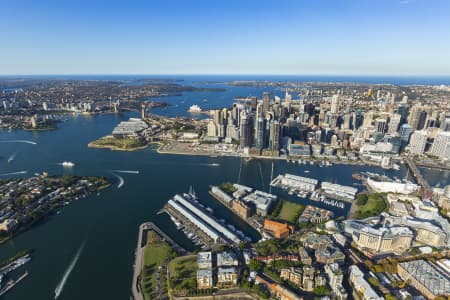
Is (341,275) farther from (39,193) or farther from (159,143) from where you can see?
(159,143)

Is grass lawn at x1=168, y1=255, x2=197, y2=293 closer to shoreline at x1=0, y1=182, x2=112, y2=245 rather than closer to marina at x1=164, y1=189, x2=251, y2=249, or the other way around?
marina at x1=164, y1=189, x2=251, y2=249

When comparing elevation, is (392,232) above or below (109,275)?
above

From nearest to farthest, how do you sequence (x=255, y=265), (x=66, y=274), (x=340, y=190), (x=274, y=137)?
1. (x=255, y=265)
2. (x=66, y=274)
3. (x=340, y=190)
4. (x=274, y=137)

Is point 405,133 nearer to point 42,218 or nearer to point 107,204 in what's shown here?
point 107,204

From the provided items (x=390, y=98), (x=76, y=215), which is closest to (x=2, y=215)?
(x=76, y=215)

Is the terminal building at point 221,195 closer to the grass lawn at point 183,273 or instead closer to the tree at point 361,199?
the grass lawn at point 183,273

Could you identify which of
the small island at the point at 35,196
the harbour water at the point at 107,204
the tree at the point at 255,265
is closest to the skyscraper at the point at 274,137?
the harbour water at the point at 107,204

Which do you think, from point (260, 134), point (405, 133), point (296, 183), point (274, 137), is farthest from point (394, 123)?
point (296, 183)
